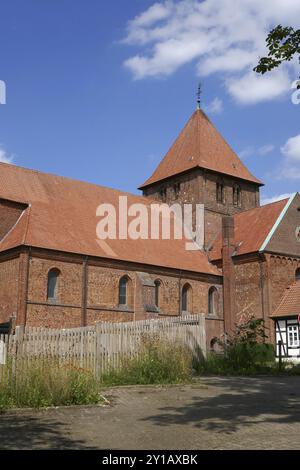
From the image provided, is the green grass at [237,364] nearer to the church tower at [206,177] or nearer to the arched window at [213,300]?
the arched window at [213,300]

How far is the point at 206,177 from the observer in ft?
139

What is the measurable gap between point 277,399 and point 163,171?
34.5 metres

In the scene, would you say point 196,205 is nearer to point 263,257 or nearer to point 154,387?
point 263,257

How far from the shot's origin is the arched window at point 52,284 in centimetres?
2870

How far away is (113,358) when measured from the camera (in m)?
15.7

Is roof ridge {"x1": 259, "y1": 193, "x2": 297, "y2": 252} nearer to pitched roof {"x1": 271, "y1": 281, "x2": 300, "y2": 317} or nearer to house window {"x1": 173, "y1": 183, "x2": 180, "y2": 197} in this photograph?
pitched roof {"x1": 271, "y1": 281, "x2": 300, "y2": 317}

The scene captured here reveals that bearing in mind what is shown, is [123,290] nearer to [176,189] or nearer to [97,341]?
[176,189]

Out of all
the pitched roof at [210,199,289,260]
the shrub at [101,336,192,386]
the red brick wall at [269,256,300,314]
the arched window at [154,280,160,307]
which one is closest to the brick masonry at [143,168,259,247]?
the pitched roof at [210,199,289,260]

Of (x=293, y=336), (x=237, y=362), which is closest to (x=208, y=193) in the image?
(x=293, y=336)

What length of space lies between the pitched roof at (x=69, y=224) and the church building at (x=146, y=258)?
0.08 meters

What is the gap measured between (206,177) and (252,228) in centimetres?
644

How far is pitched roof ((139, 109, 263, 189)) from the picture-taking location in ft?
142

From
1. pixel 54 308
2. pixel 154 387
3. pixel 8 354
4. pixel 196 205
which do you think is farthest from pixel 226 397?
pixel 196 205

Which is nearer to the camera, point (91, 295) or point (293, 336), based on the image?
point (91, 295)
